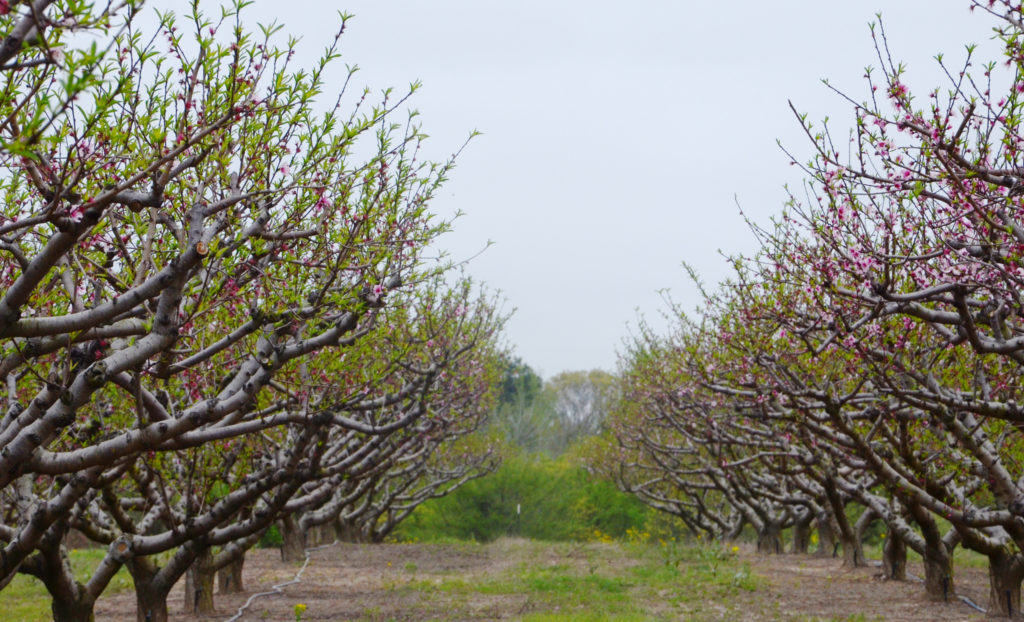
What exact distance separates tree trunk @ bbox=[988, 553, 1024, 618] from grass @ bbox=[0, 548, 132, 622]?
1323cm

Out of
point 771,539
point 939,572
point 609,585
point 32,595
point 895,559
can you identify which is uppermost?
point 939,572

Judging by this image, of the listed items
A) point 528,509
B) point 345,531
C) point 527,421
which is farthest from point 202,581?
point 527,421

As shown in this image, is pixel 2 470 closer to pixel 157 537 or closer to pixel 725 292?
pixel 157 537

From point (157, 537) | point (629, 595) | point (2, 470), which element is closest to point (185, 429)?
point (2, 470)

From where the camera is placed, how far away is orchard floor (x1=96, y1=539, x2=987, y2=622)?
12.7 metres

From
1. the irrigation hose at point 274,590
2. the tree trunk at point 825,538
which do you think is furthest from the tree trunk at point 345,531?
the tree trunk at point 825,538

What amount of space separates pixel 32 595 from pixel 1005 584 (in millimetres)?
16512

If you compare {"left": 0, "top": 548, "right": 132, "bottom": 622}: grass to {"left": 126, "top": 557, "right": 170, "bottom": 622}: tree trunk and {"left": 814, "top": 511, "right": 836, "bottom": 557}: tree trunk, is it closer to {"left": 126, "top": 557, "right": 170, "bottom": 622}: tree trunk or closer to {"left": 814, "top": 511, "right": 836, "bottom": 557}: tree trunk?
{"left": 126, "top": 557, "right": 170, "bottom": 622}: tree trunk

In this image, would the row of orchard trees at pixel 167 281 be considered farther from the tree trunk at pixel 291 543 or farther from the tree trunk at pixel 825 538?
the tree trunk at pixel 825 538

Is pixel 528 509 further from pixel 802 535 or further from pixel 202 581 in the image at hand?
pixel 202 581

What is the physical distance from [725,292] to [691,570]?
796 centimetres

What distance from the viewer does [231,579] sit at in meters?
15.7

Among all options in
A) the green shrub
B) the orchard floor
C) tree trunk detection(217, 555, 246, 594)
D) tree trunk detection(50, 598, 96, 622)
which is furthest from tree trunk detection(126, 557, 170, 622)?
the green shrub

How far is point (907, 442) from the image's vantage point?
8703 millimetres
